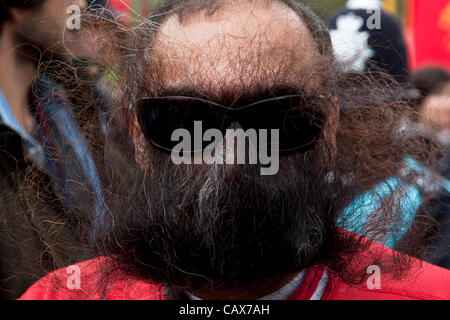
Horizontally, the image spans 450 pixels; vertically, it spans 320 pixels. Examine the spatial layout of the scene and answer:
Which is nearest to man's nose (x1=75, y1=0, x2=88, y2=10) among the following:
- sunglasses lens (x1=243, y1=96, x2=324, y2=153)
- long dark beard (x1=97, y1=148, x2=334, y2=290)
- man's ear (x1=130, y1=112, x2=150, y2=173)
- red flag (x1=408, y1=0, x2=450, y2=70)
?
man's ear (x1=130, y1=112, x2=150, y2=173)

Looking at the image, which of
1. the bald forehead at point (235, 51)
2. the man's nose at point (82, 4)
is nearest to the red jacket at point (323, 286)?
the bald forehead at point (235, 51)

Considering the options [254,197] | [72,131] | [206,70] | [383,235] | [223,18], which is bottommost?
[383,235]

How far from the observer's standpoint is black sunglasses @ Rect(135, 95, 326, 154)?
95 cm

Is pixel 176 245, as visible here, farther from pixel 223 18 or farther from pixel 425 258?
pixel 425 258

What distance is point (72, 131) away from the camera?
124 centimetres

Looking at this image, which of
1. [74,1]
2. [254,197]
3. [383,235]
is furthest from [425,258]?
[74,1]

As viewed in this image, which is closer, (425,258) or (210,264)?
(210,264)

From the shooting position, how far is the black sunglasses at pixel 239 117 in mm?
947

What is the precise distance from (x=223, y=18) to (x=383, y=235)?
75 cm

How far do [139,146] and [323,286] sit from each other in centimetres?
65

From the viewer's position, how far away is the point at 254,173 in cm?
94

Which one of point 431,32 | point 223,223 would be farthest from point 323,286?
point 431,32

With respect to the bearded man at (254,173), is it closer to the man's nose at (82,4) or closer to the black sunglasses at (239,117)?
the black sunglasses at (239,117)

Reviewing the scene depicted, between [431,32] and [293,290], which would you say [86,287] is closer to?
[293,290]
